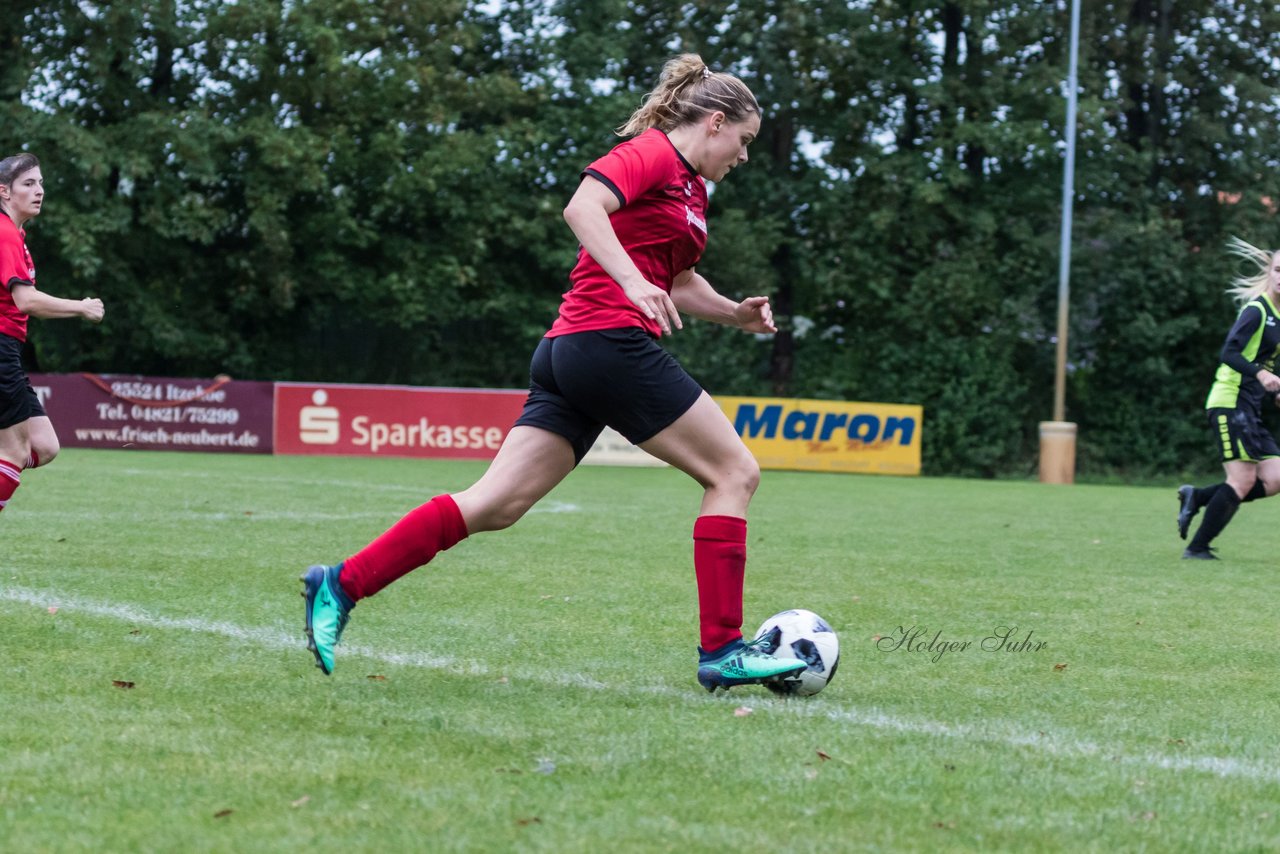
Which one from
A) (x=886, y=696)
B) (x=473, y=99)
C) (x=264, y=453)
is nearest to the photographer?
(x=886, y=696)

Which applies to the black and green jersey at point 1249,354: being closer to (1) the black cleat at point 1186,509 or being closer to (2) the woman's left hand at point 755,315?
(1) the black cleat at point 1186,509

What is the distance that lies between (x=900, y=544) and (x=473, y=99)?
1958 cm

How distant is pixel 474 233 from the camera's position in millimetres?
27953

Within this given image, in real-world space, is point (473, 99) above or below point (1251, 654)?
above

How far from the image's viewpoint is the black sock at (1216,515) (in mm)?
9412

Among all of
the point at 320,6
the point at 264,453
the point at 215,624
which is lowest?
the point at 264,453

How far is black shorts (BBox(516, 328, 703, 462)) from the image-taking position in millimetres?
4297

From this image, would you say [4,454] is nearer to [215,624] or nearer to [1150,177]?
[215,624]

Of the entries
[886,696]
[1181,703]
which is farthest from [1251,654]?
[886,696]

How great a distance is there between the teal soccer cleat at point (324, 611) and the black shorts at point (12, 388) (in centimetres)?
325

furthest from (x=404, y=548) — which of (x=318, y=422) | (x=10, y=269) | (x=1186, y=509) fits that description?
(x=318, y=422)

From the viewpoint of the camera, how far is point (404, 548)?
4.39 m

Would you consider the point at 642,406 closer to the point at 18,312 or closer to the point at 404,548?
the point at 404,548

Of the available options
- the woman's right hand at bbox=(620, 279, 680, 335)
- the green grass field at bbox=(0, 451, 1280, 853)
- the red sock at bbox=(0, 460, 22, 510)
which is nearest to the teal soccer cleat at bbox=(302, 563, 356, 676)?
the green grass field at bbox=(0, 451, 1280, 853)
